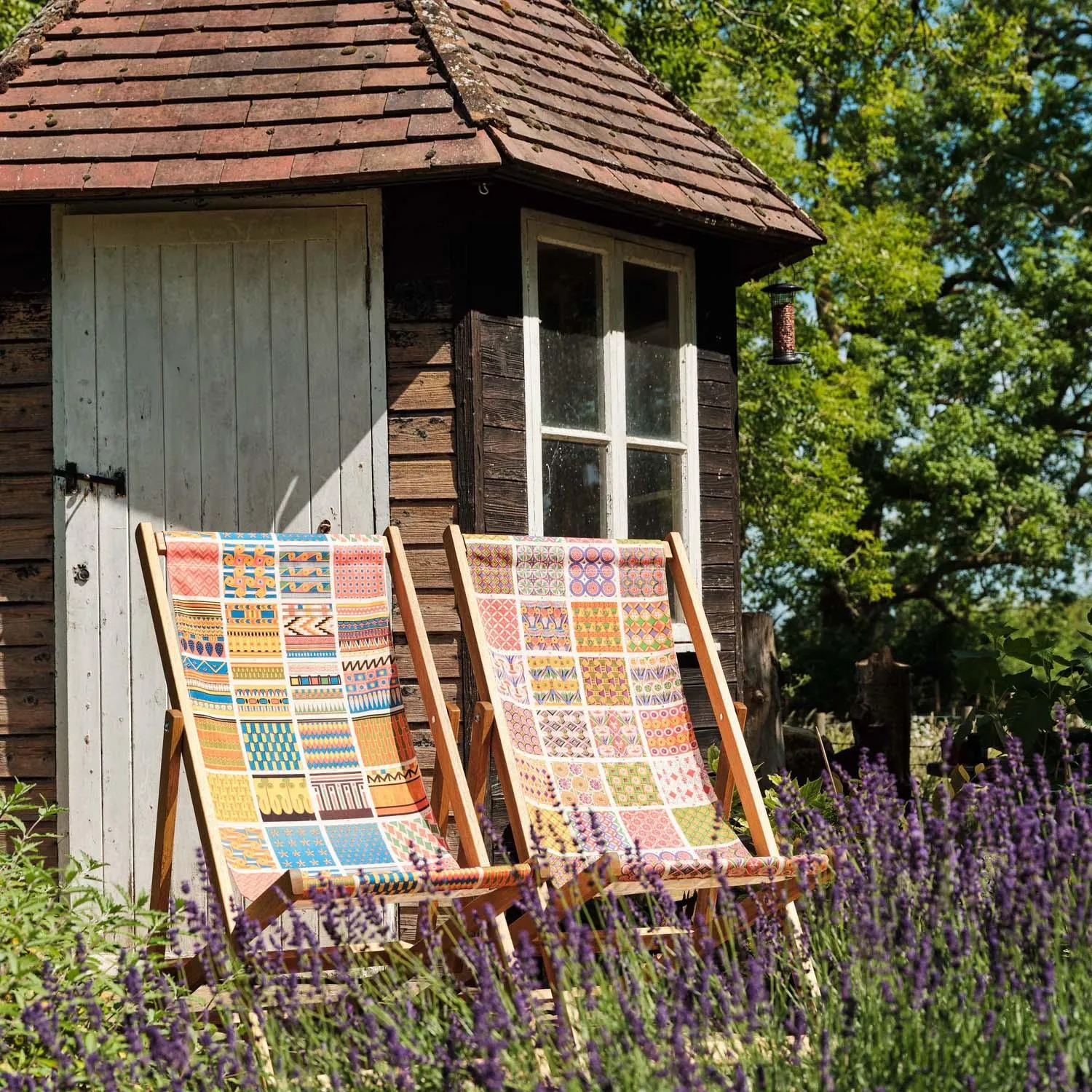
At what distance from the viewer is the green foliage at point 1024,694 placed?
18.2 feet

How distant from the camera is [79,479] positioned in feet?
18.0

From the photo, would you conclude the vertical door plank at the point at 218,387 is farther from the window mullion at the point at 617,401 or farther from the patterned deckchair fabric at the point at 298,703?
the window mullion at the point at 617,401

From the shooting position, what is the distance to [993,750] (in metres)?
5.73

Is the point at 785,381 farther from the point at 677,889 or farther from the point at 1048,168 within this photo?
the point at 677,889

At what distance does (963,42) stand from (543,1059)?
60.3 feet

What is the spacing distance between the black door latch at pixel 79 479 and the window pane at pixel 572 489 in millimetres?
1643

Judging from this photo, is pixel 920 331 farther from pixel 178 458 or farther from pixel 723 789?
pixel 723 789

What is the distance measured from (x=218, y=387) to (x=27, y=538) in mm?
942

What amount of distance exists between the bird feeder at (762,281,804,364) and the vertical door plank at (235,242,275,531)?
136 inches

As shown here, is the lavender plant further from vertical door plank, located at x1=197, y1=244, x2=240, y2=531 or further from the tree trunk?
the tree trunk

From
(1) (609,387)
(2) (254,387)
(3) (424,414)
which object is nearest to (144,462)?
(2) (254,387)

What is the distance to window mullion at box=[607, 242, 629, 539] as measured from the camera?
6004 millimetres

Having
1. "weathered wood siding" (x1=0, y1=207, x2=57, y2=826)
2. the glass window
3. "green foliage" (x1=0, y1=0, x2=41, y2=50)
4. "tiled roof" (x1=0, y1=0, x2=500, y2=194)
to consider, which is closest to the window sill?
the glass window

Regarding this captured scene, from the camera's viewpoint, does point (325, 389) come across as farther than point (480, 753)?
Yes
